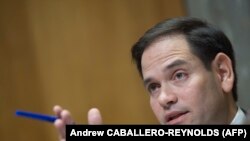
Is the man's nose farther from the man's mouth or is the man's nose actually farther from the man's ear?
the man's ear

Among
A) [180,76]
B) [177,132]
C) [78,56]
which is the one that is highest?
[78,56]

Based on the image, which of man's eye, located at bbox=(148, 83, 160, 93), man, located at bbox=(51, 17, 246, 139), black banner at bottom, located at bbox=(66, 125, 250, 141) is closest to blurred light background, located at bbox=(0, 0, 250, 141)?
man, located at bbox=(51, 17, 246, 139)

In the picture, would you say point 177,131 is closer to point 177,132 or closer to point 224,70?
point 177,132

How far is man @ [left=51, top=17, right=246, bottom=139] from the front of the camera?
1.00m

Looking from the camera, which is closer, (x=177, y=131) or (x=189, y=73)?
(x=177, y=131)

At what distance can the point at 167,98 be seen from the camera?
0.99 metres

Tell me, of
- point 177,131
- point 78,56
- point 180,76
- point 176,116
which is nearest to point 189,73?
point 180,76

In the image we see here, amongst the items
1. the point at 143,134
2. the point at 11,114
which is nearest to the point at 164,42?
the point at 143,134

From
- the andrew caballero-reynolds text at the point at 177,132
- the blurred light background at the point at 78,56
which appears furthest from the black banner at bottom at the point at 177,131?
the blurred light background at the point at 78,56

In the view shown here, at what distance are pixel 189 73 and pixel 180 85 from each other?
5 cm

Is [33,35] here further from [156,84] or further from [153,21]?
[156,84]

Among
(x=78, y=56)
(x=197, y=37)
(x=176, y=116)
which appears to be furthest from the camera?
(x=78, y=56)

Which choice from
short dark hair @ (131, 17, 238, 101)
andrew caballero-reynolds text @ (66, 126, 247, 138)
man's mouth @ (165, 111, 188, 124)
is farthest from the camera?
short dark hair @ (131, 17, 238, 101)

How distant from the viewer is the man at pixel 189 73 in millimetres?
1003
